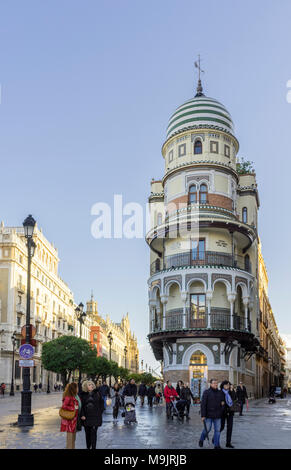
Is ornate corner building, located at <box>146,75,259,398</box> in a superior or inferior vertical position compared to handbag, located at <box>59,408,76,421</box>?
superior

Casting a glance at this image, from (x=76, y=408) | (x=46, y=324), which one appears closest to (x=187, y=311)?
(x=76, y=408)

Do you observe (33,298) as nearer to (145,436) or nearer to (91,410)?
(145,436)

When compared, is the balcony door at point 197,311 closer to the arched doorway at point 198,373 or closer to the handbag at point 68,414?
the arched doorway at point 198,373

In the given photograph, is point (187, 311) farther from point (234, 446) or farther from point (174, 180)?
point (234, 446)

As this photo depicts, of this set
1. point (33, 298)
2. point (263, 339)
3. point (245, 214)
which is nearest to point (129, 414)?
point (245, 214)

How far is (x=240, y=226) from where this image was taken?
39.8 metres

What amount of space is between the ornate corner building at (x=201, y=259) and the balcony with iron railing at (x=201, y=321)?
7 cm

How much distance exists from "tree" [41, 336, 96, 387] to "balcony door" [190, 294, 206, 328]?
11.8m

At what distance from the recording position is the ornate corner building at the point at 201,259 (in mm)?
37562

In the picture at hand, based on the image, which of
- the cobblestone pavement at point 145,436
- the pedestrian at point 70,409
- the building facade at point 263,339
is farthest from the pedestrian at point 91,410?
the building facade at point 263,339

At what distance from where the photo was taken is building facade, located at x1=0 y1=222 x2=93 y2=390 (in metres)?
63.4

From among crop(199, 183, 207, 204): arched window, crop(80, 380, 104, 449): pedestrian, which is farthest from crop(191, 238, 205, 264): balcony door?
crop(80, 380, 104, 449): pedestrian

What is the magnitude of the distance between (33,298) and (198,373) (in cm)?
4021

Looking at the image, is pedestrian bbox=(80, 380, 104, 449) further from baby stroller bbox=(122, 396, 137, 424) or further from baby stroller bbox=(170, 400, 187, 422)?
baby stroller bbox=(170, 400, 187, 422)
